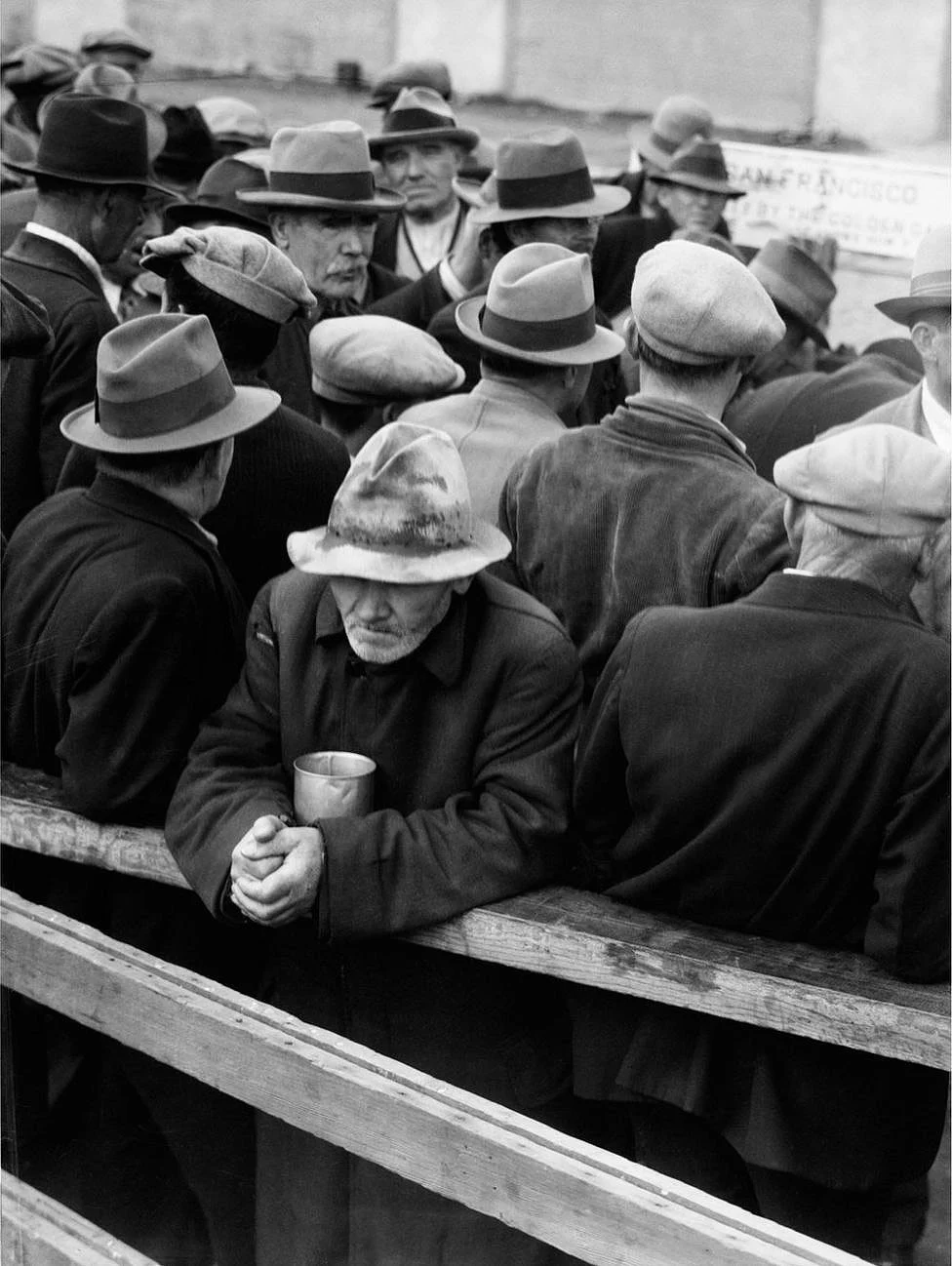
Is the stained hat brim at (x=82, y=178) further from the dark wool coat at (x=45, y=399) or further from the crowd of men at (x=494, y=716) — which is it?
the crowd of men at (x=494, y=716)

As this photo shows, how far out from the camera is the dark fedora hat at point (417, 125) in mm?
7043

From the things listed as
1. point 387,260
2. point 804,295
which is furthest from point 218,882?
point 387,260

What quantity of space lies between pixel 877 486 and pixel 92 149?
327cm

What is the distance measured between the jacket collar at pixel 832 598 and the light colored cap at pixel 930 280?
1.07 m

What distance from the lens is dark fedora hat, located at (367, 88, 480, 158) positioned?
23.1 ft

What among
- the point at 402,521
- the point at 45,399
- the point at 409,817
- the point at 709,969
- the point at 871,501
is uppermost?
the point at 871,501

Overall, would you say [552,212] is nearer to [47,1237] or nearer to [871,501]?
[871,501]

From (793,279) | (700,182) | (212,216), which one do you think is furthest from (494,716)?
(700,182)

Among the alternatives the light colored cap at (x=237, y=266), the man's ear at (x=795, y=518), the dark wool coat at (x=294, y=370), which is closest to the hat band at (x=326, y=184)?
the dark wool coat at (x=294, y=370)

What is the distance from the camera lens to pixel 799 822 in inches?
110

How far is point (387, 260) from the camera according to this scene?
731cm

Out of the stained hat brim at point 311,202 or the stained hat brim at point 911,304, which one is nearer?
the stained hat brim at point 911,304

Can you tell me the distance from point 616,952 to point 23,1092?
1.74 m

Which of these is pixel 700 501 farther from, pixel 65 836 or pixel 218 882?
pixel 65 836
